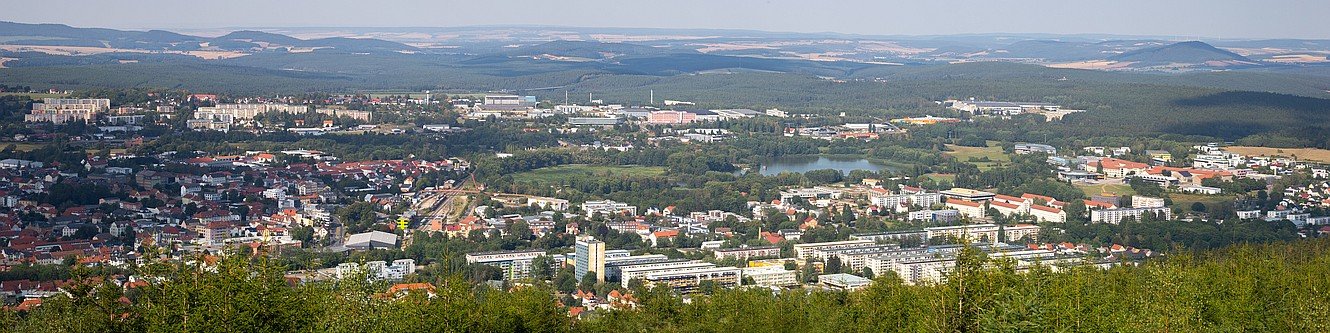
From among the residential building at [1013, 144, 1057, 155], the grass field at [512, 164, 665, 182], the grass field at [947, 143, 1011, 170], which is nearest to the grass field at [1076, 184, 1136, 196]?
the grass field at [947, 143, 1011, 170]

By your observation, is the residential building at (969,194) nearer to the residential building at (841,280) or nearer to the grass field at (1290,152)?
the grass field at (1290,152)

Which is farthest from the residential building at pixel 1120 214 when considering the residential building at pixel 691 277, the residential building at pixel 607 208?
the residential building at pixel 691 277

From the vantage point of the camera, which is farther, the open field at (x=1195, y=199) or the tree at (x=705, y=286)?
the open field at (x=1195, y=199)

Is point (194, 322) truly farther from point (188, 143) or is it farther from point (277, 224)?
point (188, 143)

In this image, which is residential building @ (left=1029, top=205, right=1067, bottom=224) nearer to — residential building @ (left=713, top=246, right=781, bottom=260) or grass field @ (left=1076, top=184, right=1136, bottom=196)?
grass field @ (left=1076, top=184, right=1136, bottom=196)

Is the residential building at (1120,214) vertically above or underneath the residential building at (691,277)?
underneath

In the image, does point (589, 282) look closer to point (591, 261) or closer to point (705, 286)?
point (591, 261)
